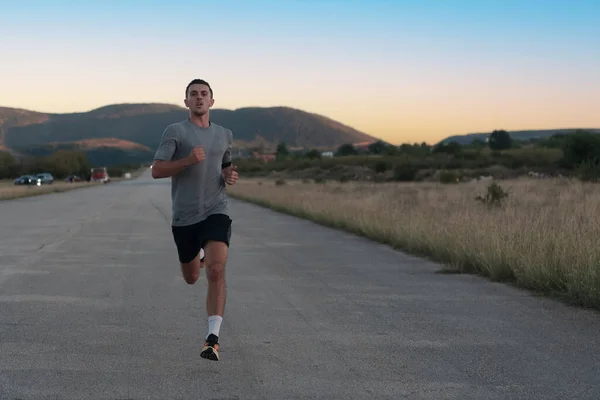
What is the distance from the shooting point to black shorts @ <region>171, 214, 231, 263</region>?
20.8 feet

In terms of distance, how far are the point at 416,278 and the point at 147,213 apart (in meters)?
19.2

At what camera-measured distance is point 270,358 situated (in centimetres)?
625

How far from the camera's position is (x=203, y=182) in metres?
6.37

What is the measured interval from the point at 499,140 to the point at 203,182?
155m

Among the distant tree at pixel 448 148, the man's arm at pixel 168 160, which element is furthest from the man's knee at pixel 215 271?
the distant tree at pixel 448 148

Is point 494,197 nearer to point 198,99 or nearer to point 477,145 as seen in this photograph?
point 198,99

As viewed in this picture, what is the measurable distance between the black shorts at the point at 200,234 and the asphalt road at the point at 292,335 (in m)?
0.82

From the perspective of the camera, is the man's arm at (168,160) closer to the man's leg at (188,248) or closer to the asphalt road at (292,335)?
the man's leg at (188,248)

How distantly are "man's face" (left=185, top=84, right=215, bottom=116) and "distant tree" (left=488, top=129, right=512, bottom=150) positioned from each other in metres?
150

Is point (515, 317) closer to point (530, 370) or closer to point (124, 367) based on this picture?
point (530, 370)

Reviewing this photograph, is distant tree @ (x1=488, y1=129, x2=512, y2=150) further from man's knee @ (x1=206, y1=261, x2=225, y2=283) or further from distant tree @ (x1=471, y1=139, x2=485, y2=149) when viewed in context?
man's knee @ (x1=206, y1=261, x2=225, y2=283)

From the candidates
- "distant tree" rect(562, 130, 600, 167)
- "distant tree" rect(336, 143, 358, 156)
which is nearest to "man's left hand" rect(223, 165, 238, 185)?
"distant tree" rect(562, 130, 600, 167)

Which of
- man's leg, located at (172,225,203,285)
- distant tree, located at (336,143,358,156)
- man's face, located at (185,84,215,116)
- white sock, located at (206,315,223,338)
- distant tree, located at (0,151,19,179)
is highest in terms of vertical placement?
man's face, located at (185,84,215,116)

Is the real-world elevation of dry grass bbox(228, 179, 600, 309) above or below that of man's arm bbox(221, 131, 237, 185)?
below
